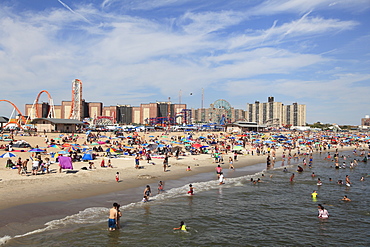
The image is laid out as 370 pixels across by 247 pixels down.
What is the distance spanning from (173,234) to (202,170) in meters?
15.0

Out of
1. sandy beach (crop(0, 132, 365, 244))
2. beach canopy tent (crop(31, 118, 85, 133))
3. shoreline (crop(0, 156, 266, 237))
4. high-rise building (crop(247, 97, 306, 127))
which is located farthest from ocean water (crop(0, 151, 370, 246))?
high-rise building (crop(247, 97, 306, 127))

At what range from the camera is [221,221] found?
1230cm

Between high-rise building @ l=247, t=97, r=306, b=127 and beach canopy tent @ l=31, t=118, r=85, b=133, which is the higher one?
high-rise building @ l=247, t=97, r=306, b=127

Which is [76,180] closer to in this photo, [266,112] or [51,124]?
[51,124]

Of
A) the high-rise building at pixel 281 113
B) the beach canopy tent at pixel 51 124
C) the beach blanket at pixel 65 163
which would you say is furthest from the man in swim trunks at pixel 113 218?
the high-rise building at pixel 281 113

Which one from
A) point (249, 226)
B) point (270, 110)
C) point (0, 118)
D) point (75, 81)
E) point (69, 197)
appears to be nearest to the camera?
point (249, 226)

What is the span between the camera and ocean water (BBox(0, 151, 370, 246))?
9812 millimetres

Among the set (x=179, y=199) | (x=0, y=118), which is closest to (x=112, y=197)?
(x=179, y=199)

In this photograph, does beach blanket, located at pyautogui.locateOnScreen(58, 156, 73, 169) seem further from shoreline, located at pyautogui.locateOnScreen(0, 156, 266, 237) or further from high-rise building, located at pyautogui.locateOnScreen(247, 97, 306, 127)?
high-rise building, located at pyautogui.locateOnScreen(247, 97, 306, 127)

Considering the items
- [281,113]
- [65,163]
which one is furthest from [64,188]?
[281,113]

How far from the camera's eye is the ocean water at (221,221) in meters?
9.81

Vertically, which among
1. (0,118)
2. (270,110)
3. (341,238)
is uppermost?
(270,110)

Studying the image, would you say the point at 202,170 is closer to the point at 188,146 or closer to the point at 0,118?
the point at 188,146

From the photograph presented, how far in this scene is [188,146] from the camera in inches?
1451
